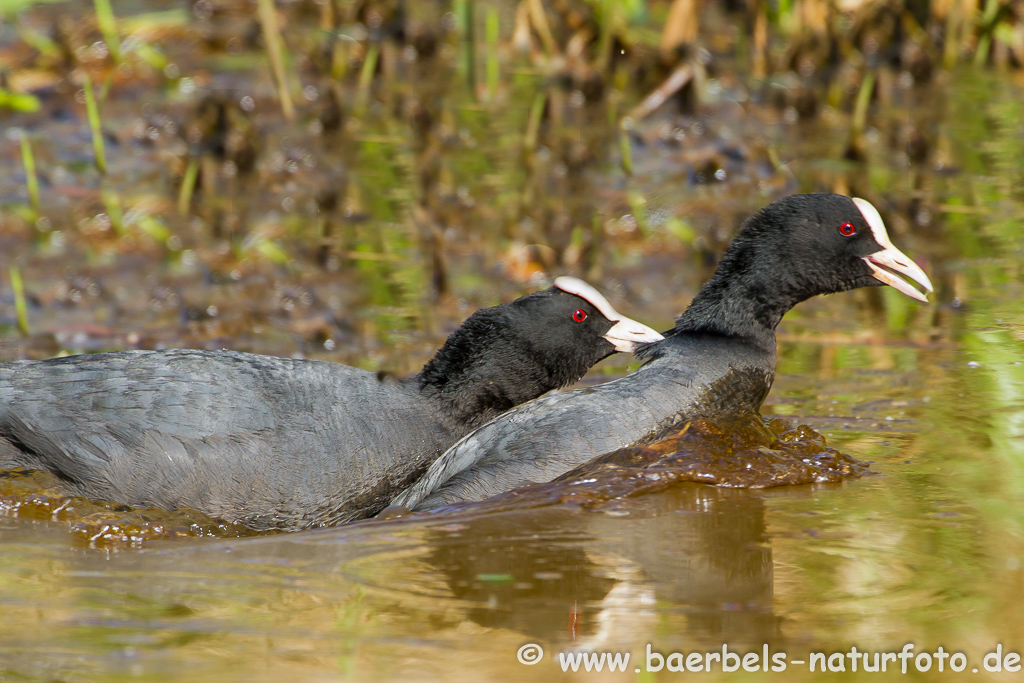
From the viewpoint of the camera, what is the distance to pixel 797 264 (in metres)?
4.96

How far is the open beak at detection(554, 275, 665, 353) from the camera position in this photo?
471cm

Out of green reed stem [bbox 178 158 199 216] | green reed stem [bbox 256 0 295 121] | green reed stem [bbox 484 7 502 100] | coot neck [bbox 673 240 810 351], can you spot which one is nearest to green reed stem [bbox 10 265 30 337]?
green reed stem [bbox 178 158 199 216]

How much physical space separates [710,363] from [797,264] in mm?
558

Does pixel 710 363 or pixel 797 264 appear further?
pixel 797 264

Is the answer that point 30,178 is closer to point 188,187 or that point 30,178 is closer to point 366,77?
point 188,187

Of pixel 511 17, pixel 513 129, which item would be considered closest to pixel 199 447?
pixel 513 129

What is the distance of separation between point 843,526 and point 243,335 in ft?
11.7

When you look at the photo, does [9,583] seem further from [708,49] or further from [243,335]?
[708,49]

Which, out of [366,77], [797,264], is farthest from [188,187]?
[797,264]

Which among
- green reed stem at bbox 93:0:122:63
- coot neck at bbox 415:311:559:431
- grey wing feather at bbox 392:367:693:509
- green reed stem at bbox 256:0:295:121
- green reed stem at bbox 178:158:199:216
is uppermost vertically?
green reed stem at bbox 93:0:122:63

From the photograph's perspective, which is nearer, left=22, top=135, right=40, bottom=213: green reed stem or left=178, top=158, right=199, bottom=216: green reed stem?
left=22, top=135, right=40, bottom=213: green reed stem

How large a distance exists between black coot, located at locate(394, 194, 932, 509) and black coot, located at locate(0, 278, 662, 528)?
0.13 m

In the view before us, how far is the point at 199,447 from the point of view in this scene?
14.1 feet

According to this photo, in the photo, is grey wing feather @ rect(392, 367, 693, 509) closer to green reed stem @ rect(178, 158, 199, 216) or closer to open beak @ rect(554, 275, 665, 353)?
open beak @ rect(554, 275, 665, 353)
